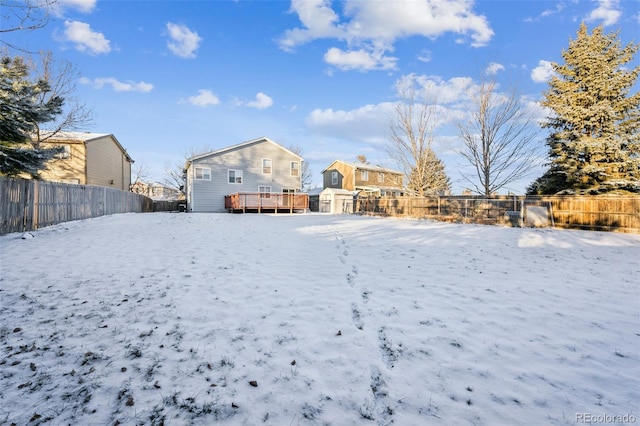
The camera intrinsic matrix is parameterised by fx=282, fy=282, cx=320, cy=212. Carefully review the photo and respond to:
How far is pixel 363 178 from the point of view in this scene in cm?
3594

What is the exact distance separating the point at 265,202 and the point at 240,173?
16.0ft

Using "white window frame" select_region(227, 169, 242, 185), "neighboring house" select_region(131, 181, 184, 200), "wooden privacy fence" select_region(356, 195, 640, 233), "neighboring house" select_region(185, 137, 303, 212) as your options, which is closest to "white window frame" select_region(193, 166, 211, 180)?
"neighboring house" select_region(185, 137, 303, 212)

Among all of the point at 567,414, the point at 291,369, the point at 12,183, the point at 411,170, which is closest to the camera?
the point at 567,414

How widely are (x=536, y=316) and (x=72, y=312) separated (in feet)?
21.3

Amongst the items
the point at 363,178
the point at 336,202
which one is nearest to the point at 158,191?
the point at 363,178

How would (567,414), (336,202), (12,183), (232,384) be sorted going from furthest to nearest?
1. (336,202)
2. (12,183)
3. (232,384)
4. (567,414)

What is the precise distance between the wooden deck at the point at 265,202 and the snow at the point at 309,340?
1350 centimetres

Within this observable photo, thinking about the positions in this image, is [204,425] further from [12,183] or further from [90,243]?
[12,183]

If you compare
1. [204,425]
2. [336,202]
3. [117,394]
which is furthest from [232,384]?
[336,202]

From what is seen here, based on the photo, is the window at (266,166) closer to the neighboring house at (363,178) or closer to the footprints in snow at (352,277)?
A: the neighboring house at (363,178)

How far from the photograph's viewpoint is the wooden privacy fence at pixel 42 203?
799 cm

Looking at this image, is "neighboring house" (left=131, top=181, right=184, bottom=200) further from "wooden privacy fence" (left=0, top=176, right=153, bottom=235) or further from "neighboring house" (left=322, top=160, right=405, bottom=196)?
"wooden privacy fence" (left=0, top=176, right=153, bottom=235)

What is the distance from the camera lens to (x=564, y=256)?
7949 mm

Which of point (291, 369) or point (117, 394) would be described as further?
point (291, 369)
